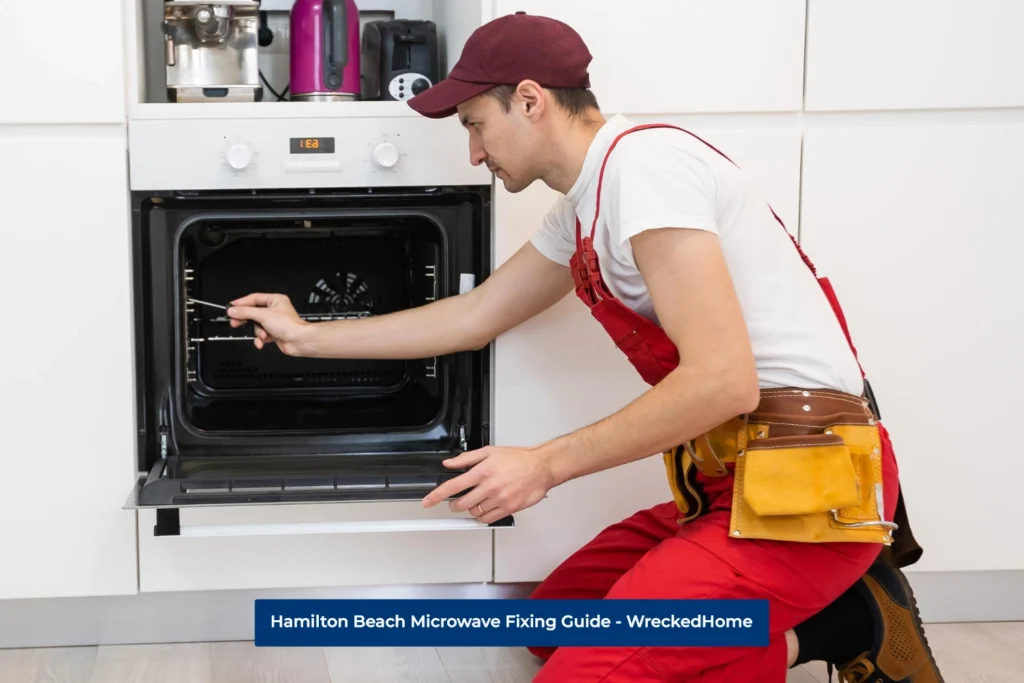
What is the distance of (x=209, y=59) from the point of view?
5.78ft

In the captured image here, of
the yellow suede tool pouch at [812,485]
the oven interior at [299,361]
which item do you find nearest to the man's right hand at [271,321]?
the oven interior at [299,361]

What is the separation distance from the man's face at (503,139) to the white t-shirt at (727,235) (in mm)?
76

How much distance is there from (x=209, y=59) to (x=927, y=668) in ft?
4.81

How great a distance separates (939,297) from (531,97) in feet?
2.88

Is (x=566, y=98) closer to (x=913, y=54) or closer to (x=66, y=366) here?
(x=913, y=54)

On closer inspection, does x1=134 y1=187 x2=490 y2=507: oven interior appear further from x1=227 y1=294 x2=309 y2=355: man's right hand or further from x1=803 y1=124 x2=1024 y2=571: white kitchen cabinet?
x1=803 y1=124 x2=1024 y2=571: white kitchen cabinet

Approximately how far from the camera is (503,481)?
1419mm

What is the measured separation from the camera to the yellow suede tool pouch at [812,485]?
1370 millimetres

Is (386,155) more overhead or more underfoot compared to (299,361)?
more overhead

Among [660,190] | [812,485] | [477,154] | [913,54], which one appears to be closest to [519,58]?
[477,154]

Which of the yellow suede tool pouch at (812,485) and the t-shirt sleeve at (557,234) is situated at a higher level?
the t-shirt sleeve at (557,234)

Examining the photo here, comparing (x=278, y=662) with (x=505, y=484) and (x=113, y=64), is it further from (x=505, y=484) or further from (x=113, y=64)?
(x=113, y=64)

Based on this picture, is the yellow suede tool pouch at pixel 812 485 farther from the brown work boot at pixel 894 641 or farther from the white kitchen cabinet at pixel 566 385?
the white kitchen cabinet at pixel 566 385

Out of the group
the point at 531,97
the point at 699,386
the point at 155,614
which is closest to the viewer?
the point at 699,386
